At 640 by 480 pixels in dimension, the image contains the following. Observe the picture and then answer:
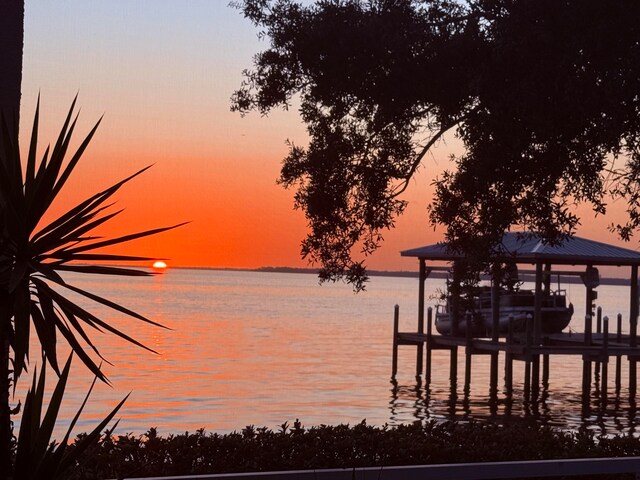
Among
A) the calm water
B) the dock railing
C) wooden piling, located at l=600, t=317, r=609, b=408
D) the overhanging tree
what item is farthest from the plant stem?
wooden piling, located at l=600, t=317, r=609, b=408

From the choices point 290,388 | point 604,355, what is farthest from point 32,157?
point 290,388

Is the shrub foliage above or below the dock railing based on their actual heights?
below

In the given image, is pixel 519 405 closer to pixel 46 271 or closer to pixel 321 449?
pixel 321 449

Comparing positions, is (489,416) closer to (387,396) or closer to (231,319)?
(387,396)

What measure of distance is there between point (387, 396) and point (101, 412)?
11.9 m

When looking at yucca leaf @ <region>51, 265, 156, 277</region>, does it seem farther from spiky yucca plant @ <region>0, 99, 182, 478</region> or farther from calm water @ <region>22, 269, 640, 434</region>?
calm water @ <region>22, 269, 640, 434</region>

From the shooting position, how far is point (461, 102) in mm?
12781

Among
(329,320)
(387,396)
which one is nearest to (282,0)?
(387,396)

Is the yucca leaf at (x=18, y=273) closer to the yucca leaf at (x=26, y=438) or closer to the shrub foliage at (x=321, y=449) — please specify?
the yucca leaf at (x=26, y=438)

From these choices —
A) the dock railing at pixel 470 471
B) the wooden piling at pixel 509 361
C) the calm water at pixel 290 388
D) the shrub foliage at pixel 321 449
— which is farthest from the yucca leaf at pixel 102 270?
the wooden piling at pixel 509 361

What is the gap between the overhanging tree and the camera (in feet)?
38.0

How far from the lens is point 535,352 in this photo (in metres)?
35.9

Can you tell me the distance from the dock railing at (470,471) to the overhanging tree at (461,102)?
209 inches

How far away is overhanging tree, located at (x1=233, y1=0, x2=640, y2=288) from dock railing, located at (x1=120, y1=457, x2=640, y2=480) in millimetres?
5315
